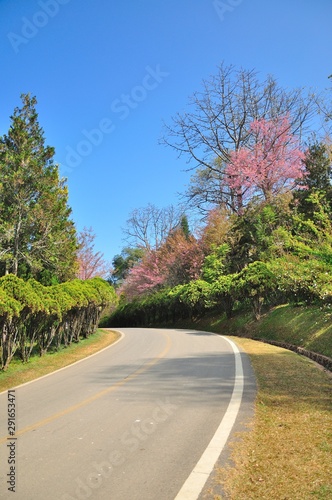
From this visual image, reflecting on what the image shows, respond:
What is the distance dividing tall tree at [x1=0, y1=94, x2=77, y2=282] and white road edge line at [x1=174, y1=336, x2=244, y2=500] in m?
16.4

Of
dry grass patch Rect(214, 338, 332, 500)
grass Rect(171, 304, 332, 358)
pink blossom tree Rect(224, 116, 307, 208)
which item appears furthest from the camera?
pink blossom tree Rect(224, 116, 307, 208)

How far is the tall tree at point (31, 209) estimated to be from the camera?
20531 millimetres

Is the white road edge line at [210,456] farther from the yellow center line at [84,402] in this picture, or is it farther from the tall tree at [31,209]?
the tall tree at [31,209]

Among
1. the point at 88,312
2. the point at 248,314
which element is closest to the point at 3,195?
the point at 88,312

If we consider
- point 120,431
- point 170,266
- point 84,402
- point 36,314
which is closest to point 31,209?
point 36,314

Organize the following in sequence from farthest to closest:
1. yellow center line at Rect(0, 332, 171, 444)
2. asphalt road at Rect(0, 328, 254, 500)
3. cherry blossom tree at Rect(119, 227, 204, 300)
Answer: cherry blossom tree at Rect(119, 227, 204, 300), yellow center line at Rect(0, 332, 171, 444), asphalt road at Rect(0, 328, 254, 500)

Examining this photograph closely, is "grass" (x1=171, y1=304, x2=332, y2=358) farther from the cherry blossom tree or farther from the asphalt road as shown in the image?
the cherry blossom tree

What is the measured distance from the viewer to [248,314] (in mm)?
24797

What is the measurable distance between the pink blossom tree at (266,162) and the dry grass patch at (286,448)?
2263cm

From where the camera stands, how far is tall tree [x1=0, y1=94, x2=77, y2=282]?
67.4ft

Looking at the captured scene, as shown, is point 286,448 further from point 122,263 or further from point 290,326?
point 122,263

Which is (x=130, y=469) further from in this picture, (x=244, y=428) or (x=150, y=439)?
(x=244, y=428)

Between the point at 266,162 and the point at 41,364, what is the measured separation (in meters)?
21.6

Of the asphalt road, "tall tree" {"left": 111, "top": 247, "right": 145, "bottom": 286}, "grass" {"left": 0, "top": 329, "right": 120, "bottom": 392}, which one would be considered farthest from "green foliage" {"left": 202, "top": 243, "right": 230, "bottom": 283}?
"tall tree" {"left": 111, "top": 247, "right": 145, "bottom": 286}
